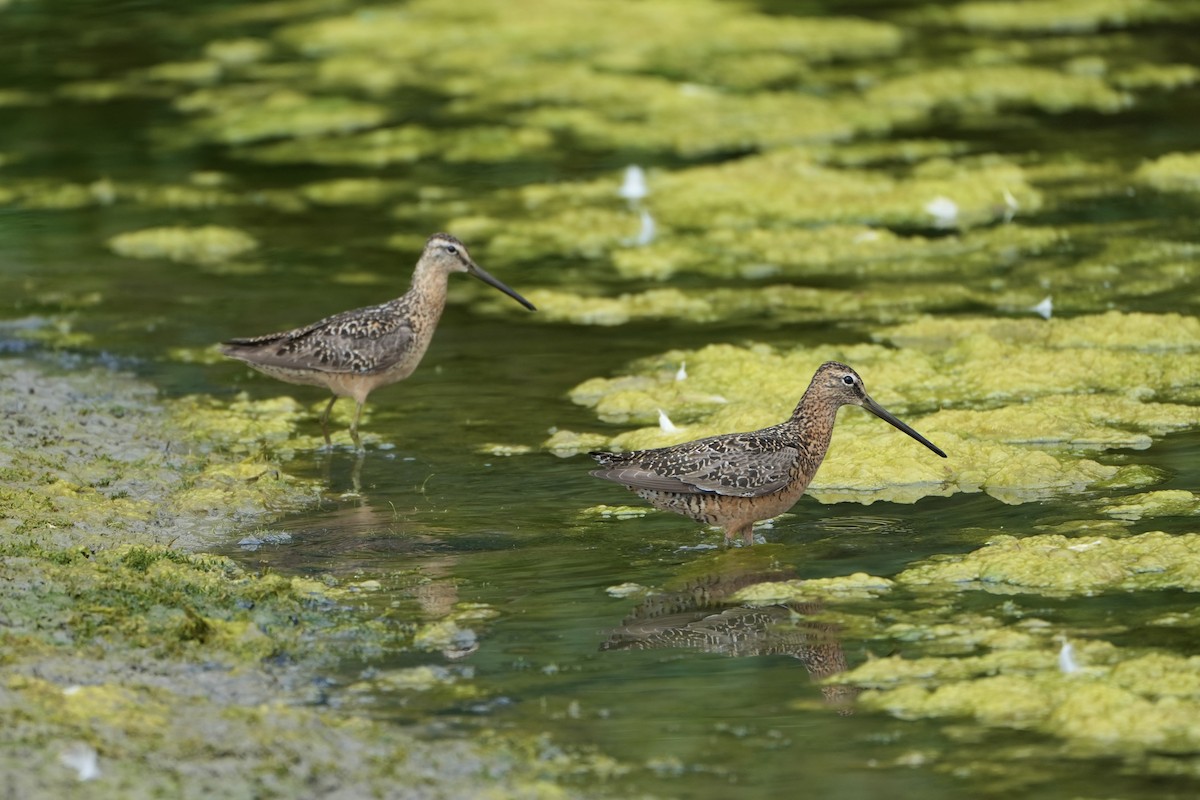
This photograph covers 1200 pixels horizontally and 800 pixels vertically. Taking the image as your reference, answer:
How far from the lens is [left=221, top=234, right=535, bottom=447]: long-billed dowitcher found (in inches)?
379

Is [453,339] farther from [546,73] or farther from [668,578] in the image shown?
[546,73]

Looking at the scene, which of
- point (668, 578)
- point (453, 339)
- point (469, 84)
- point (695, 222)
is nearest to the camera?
point (668, 578)

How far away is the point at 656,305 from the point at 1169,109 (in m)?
5.98

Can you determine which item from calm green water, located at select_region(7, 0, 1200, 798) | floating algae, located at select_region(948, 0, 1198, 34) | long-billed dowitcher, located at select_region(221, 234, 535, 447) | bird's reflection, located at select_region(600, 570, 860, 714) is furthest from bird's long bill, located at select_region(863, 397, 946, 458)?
floating algae, located at select_region(948, 0, 1198, 34)

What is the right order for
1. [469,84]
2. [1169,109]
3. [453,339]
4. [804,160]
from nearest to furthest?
[453,339] → [804,160] → [1169,109] → [469,84]

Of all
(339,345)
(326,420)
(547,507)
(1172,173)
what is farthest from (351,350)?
(1172,173)

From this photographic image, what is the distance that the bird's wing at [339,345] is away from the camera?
379 inches

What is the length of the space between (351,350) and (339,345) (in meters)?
0.08

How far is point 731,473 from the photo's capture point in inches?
306

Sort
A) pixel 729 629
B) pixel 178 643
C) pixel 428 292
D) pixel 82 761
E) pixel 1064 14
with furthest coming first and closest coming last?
pixel 1064 14, pixel 428 292, pixel 729 629, pixel 178 643, pixel 82 761

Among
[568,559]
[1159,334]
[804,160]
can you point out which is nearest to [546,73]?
[804,160]

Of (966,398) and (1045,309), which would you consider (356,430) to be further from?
(1045,309)

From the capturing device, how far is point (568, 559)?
7.56 metres

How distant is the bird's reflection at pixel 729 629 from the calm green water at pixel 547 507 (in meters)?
0.02
